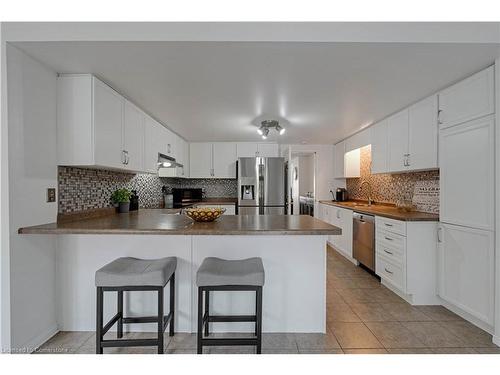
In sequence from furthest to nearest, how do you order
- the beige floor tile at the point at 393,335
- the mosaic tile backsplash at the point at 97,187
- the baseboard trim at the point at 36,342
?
1. the mosaic tile backsplash at the point at 97,187
2. the beige floor tile at the point at 393,335
3. the baseboard trim at the point at 36,342

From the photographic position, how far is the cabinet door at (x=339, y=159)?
4.87 meters

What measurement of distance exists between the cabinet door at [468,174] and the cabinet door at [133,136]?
9.97ft

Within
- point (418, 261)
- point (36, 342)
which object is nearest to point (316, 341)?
point (418, 261)

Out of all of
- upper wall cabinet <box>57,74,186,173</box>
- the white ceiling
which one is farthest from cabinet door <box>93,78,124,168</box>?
the white ceiling

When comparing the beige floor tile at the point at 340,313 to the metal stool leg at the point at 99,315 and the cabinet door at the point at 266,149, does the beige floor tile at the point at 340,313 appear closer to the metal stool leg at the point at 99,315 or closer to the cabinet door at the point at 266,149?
the metal stool leg at the point at 99,315

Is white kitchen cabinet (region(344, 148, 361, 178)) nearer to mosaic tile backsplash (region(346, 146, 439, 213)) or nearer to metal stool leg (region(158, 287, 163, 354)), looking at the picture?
mosaic tile backsplash (region(346, 146, 439, 213))

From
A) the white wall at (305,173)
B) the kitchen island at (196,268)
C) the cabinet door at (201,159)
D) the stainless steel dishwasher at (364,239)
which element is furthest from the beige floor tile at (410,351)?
the white wall at (305,173)

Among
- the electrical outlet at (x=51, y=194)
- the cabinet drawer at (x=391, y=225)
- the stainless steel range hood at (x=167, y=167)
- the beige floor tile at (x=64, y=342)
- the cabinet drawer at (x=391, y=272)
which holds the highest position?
A: the stainless steel range hood at (x=167, y=167)

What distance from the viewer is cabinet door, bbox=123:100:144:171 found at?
2.61m

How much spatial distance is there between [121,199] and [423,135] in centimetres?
334

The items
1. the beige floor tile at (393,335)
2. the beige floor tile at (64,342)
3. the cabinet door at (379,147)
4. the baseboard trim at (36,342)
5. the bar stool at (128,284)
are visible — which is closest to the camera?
the bar stool at (128,284)

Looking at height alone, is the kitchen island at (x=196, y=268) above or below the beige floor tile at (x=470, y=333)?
above

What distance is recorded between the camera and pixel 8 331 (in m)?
1.65

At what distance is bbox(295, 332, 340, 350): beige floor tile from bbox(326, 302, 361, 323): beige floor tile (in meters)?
0.26
